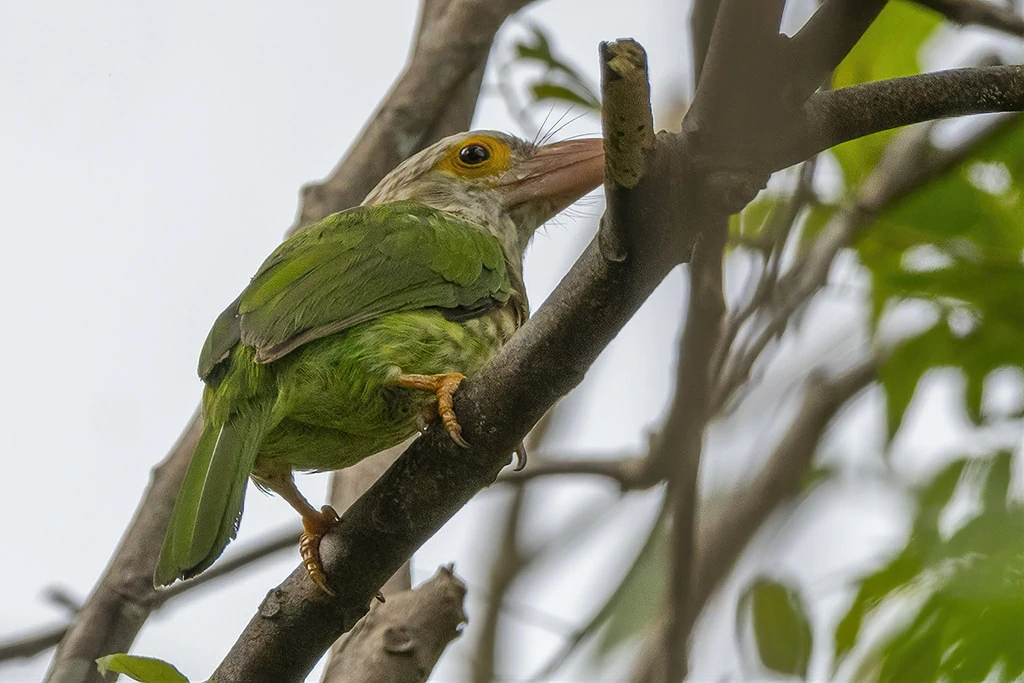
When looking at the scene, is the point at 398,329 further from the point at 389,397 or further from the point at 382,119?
the point at 382,119

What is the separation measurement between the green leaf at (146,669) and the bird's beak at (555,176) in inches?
88.8

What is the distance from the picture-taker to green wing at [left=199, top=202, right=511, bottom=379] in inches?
116

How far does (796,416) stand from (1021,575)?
1.65 meters

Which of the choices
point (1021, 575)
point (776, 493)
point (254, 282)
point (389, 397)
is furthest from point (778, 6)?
point (776, 493)

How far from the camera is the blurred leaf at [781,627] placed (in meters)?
3.06

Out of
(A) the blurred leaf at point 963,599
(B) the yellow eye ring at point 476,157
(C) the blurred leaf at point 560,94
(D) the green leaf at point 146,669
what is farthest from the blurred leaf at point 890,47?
(D) the green leaf at point 146,669

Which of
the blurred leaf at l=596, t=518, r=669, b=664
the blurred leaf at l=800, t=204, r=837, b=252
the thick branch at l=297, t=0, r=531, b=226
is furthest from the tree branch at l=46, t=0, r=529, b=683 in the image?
the blurred leaf at l=596, t=518, r=669, b=664

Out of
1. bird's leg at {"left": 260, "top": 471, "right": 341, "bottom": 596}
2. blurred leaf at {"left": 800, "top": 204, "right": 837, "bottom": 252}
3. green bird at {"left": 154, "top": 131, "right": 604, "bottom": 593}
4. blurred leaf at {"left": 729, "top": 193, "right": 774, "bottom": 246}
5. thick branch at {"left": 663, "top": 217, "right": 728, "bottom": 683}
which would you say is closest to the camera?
thick branch at {"left": 663, "top": 217, "right": 728, "bottom": 683}

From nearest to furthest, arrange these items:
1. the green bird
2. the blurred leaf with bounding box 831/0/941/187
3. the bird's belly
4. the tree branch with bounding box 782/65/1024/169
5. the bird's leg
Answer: the tree branch with bounding box 782/65/1024/169, the green bird, the bird's belly, the bird's leg, the blurred leaf with bounding box 831/0/941/187

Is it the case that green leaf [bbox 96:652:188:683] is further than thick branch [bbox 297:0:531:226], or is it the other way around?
thick branch [bbox 297:0:531:226]

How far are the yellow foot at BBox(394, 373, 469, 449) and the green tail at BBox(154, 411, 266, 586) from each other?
1.19ft

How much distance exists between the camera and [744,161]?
6.24 feet

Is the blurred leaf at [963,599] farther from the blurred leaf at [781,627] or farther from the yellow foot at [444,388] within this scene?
the yellow foot at [444,388]

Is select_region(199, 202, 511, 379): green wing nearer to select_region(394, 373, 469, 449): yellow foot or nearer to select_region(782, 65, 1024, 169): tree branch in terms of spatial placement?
select_region(394, 373, 469, 449): yellow foot
